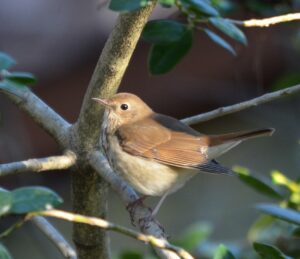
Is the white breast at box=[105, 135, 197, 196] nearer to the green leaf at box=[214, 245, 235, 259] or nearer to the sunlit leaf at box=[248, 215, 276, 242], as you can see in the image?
the sunlit leaf at box=[248, 215, 276, 242]

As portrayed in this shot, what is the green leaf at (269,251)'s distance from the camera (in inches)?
81.1

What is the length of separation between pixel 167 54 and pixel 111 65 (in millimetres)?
513

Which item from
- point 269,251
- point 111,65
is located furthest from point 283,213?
point 111,65

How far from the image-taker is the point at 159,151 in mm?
3508

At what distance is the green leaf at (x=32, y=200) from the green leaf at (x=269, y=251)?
2.09 ft

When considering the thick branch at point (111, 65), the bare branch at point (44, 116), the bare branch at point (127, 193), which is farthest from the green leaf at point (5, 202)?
the bare branch at point (44, 116)

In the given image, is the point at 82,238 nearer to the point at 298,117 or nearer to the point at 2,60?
the point at 2,60

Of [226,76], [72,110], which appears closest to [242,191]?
[226,76]

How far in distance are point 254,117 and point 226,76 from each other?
0.98m

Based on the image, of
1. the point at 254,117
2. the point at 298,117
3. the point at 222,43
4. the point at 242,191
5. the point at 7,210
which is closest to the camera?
the point at 7,210

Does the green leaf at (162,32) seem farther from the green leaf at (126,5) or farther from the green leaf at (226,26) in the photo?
the green leaf at (126,5)

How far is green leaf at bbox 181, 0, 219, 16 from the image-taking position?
2.74 metres

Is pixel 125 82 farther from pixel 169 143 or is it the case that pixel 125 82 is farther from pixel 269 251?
pixel 269 251

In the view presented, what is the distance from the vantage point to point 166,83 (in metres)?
6.90
